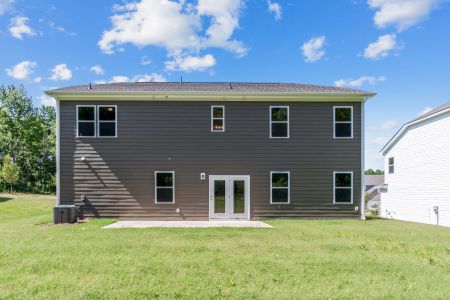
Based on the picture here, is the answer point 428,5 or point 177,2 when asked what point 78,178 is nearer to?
point 177,2

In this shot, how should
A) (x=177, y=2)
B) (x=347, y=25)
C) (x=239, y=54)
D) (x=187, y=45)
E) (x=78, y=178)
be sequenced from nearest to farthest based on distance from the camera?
(x=78, y=178), (x=177, y=2), (x=347, y=25), (x=187, y=45), (x=239, y=54)

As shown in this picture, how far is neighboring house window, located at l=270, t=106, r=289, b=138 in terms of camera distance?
40.9 ft

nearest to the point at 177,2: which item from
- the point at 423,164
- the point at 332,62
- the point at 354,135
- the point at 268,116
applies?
the point at 268,116

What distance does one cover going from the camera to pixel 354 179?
12.5 meters

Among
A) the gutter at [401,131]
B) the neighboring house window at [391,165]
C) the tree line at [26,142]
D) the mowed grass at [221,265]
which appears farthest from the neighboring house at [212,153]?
the tree line at [26,142]

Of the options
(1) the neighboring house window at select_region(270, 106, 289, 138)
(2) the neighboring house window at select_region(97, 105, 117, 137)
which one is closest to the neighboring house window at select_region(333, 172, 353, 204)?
(1) the neighboring house window at select_region(270, 106, 289, 138)

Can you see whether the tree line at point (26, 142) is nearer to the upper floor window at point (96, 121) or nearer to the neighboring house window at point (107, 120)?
the upper floor window at point (96, 121)

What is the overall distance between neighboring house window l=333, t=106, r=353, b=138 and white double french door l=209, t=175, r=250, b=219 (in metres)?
4.16

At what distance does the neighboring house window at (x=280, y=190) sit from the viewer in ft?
40.5

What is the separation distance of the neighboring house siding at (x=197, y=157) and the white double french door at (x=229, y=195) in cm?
22

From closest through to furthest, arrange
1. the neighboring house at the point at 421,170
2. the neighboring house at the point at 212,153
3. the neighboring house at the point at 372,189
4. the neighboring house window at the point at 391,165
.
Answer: the neighboring house at the point at 212,153 → the neighboring house at the point at 421,170 → the neighboring house window at the point at 391,165 → the neighboring house at the point at 372,189

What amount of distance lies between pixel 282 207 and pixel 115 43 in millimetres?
12371

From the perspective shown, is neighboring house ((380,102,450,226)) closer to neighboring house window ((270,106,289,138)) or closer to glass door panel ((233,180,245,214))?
neighboring house window ((270,106,289,138))

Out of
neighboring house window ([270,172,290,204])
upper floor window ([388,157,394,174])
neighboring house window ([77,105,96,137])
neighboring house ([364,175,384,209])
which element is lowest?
neighboring house ([364,175,384,209])
